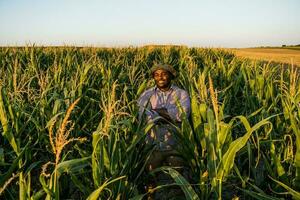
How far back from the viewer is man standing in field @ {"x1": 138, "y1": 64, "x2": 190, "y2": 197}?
304 centimetres

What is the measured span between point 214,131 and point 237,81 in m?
3.28

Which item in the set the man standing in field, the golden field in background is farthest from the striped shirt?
the golden field in background

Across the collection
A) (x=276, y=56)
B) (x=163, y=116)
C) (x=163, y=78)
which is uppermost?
(x=163, y=78)

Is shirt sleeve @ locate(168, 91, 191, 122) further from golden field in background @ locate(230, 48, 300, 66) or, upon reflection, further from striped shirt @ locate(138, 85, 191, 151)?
golden field in background @ locate(230, 48, 300, 66)

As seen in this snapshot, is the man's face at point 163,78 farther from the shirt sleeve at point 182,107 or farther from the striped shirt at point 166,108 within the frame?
the shirt sleeve at point 182,107

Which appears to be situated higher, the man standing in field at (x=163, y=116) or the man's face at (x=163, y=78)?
the man's face at (x=163, y=78)

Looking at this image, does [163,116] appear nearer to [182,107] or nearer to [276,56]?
[182,107]

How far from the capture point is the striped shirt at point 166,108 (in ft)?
10.00

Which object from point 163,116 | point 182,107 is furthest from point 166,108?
point 163,116

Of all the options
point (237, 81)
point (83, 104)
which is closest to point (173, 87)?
point (83, 104)

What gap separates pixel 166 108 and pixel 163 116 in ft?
0.98

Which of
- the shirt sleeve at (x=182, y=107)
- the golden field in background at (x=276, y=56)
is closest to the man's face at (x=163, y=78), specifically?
the shirt sleeve at (x=182, y=107)

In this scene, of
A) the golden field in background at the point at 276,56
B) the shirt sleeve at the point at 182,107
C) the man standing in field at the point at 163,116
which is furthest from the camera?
the golden field in background at the point at 276,56

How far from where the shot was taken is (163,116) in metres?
3.12
